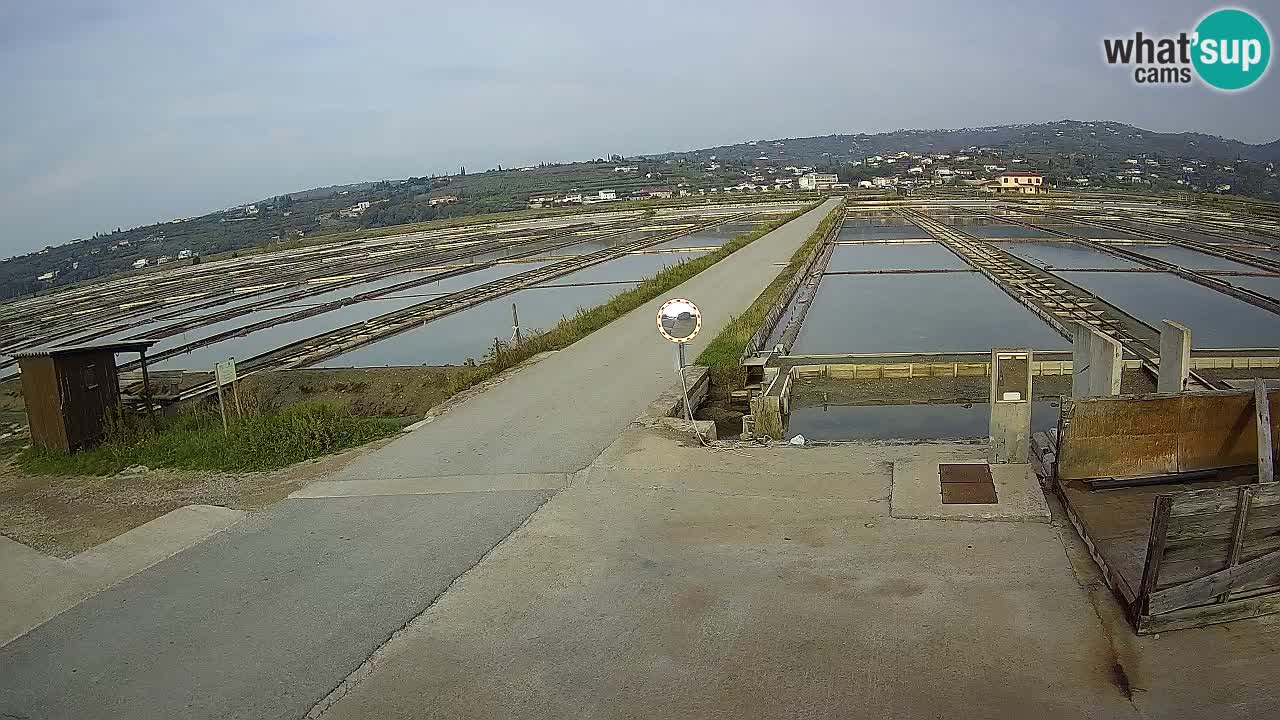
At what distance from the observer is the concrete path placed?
3955 mm

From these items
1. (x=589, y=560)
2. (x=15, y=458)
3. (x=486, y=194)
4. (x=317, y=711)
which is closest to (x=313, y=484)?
(x=589, y=560)

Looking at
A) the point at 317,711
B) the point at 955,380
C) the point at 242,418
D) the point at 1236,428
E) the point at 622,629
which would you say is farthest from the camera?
the point at 955,380

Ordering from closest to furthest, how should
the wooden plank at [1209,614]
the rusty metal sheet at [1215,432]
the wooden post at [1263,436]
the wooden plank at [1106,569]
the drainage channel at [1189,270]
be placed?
the wooden plank at [1209,614], the wooden plank at [1106,569], the wooden post at [1263,436], the rusty metal sheet at [1215,432], the drainage channel at [1189,270]

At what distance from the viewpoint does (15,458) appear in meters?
8.78

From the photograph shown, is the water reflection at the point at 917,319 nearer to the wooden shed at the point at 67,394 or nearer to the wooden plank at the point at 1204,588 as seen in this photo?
the wooden shed at the point at 67,394

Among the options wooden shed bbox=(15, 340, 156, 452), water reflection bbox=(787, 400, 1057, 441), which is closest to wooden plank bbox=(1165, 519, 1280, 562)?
water reflection bbox=(787, 400, 1057, 441)

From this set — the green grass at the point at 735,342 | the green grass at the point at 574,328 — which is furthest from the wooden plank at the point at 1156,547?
the green grass at the point at 574,328

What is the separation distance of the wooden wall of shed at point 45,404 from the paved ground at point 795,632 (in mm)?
5257

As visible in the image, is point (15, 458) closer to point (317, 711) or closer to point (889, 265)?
point (317, 711)

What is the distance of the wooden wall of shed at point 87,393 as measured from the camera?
834cm

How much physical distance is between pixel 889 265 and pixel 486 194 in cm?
7929

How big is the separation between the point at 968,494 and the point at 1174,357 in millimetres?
1822

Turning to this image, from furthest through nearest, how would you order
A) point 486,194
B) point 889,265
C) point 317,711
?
point 486,194, point 889,265, point 317,711

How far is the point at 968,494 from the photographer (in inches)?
219
